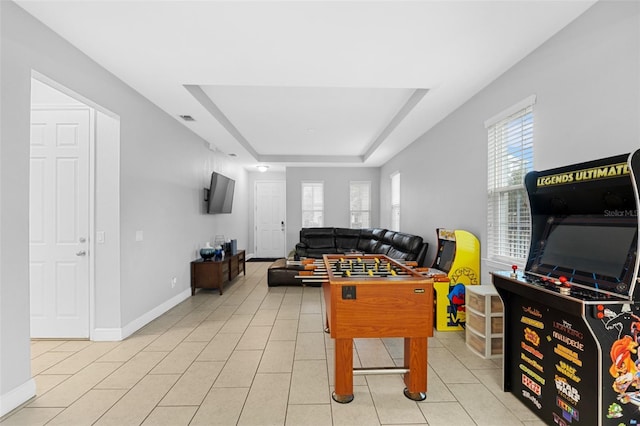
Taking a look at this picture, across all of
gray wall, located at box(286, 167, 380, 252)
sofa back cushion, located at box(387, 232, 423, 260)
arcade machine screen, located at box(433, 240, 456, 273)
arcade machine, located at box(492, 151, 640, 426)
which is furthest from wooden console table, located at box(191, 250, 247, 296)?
arcade machine, located at box(492, 151, 640, 426)

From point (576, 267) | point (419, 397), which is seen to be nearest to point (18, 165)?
point (419, 397)

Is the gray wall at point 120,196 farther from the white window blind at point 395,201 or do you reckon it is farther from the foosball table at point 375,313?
the white window blind at point 395,201

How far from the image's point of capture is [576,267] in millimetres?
1804

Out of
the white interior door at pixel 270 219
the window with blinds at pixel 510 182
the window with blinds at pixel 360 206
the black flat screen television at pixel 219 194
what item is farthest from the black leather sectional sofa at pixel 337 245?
the white interior door at pixel 270 219

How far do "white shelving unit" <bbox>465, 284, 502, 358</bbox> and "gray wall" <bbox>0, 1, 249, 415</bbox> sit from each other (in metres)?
3.54

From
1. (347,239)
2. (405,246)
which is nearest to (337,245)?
(347,239)

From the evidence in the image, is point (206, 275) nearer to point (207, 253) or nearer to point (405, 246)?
point (207, 253)

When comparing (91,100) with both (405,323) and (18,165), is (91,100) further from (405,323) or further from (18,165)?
(405,323)

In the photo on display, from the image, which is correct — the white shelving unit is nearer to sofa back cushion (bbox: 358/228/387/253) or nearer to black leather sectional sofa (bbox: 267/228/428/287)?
black leather sectional sofa (bbox: 267/228/428/287)

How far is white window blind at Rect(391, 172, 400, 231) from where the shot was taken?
6.87 m

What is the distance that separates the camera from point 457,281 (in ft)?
11.5

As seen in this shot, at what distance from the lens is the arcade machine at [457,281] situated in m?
3.46

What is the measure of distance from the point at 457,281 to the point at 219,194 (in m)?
4.36

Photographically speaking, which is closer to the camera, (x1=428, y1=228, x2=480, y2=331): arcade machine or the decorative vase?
(x1=428, y1=228, x2=480, y2=331): arcade machine
